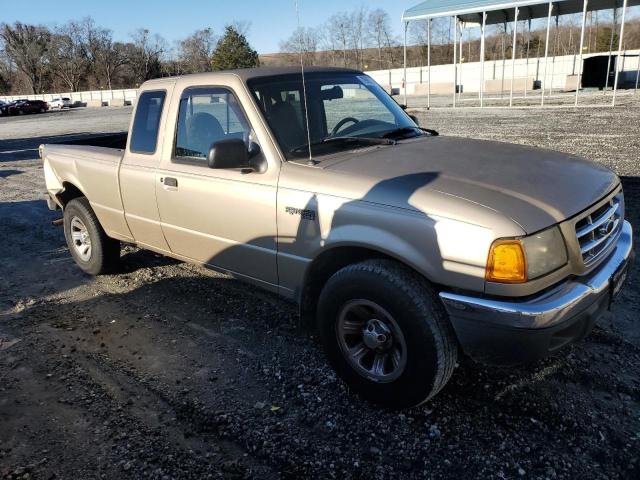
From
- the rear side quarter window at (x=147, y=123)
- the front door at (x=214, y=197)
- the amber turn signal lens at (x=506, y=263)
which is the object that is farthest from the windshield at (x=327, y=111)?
the amber turn signal lens at (x=506, y=263)

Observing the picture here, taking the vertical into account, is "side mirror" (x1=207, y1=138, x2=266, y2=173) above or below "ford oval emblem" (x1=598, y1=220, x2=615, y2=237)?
above

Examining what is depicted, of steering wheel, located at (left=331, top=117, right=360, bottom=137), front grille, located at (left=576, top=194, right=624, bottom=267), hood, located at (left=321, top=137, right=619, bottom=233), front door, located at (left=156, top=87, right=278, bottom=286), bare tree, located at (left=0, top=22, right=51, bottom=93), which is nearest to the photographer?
hood, located at (left=321, top=137, right=619, bottom=233)

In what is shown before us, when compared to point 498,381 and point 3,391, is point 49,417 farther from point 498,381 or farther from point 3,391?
point 498,381

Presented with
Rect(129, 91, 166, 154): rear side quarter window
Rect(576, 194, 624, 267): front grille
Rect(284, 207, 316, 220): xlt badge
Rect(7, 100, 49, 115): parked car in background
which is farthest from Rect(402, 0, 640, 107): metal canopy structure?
Rect(7, 100, 49, 115): parked car in background

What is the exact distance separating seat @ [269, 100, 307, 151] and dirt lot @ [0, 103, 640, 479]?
4.90 feet

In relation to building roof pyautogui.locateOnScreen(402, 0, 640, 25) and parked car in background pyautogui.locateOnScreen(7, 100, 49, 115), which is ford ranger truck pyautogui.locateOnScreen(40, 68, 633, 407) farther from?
parked car in background pyautogui.locateOnScreen(7, 100, 49, 115)

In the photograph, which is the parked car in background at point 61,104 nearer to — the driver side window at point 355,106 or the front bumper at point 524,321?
the driver side window at point 355,106

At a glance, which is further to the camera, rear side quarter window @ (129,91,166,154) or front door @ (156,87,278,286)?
rear side quarter window @ (129,91,166,154)

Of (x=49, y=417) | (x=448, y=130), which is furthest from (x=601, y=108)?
(x=49, y=417)

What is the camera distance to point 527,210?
2.58 metres

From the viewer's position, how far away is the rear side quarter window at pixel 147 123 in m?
4.38

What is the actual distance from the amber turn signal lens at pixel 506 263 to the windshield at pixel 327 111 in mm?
1515

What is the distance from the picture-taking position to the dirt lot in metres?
2.65

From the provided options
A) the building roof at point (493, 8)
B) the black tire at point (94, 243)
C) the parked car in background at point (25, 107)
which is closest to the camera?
the black tire at point (94, 243)
